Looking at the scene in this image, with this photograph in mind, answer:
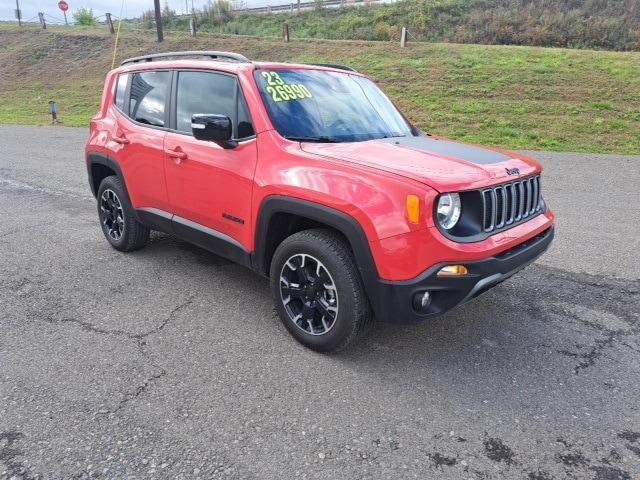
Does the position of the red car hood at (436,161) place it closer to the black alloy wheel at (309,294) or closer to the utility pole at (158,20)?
the black alloy wheel at (309,294)

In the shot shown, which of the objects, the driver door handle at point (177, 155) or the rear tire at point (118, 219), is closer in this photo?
the driver door handle at point (177, 155)

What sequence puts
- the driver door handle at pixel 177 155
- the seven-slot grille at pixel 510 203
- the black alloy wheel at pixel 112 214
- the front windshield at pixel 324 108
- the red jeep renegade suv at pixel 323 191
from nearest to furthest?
the red jeep renegade suv at pixel 323 191 < the seven-slot grille at pixel 510 203 < the front windshield at pixel 324 108 < the driver door handle at pixel 177 155 < the black alloy wheel at pixel 112 214

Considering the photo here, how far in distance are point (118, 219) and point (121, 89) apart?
50.7 inches

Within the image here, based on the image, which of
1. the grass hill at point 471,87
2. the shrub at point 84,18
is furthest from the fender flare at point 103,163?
the shrub at point 84,18

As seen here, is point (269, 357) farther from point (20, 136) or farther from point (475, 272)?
point (20, 136)

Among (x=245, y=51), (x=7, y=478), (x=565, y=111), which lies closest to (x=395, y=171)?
(x=7, y=478)

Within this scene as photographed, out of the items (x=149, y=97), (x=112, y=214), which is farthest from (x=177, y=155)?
(x=112, y=214)

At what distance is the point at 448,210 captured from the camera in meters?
2.87

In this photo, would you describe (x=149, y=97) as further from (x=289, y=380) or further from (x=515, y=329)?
(x=515, y=329)

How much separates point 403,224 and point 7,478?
7.45 ft

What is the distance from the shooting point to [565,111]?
1340 cm

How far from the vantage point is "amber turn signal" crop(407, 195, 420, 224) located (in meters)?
2.75

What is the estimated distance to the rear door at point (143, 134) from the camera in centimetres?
439

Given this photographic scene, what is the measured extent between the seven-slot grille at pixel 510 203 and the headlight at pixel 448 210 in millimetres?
202
